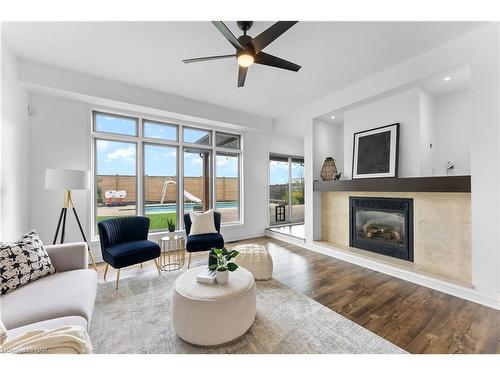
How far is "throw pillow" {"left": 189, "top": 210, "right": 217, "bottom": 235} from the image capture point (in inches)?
137

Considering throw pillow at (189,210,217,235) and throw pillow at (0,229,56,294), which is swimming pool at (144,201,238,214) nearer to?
throw pillow at (189,210,217,235)

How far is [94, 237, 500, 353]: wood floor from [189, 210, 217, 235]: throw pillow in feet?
1.70

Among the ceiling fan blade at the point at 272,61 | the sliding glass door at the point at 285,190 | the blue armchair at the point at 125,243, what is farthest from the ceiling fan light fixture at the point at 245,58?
the sliding glass door at the point at 285,190

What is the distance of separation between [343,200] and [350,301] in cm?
213

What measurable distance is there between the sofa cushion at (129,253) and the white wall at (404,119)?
3.74m

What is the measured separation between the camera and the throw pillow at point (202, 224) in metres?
3.48

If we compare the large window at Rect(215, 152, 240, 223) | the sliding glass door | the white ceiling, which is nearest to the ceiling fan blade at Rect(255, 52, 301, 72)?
the white ceiling

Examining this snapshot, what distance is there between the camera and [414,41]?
7.94 feet

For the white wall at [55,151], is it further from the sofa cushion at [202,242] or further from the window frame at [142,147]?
the sofa cushion at [202,242]

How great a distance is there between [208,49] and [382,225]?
3631 mm

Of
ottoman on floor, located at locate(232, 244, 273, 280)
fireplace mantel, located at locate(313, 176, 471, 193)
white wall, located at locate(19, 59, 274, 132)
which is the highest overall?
white wall, located at locate(19, 59, 274, 132)
